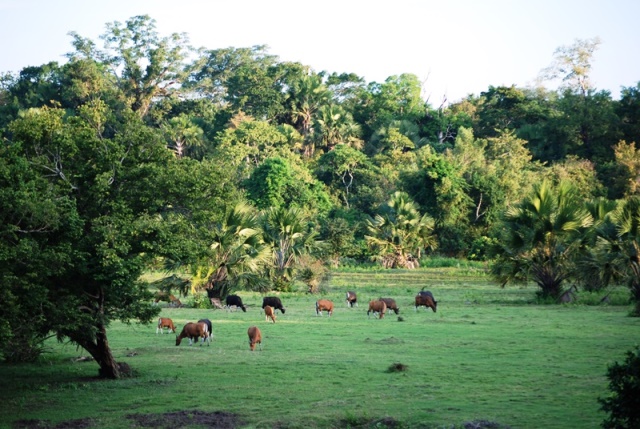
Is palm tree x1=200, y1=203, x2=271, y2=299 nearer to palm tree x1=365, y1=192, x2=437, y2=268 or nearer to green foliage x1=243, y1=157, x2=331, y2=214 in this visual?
palm tree x1=365, y1=192, x2=437, y2=268

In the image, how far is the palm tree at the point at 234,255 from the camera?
108ft

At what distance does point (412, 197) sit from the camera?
60.6 m

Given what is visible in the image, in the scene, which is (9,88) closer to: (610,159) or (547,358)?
(610,159)

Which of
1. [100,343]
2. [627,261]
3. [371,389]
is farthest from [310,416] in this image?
[627,261]

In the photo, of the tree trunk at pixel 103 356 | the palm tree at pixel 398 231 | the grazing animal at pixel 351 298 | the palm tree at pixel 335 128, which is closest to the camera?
the tree trunk at pixel 103 356

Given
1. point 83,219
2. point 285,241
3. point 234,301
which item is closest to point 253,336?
point 83,219

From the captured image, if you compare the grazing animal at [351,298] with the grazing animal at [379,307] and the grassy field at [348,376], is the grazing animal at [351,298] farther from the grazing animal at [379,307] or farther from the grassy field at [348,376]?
the grassy field at [348,376]

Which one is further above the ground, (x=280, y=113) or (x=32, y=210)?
(x=280, y=113)

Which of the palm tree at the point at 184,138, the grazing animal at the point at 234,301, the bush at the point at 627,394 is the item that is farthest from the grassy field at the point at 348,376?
the palm tree at the point at 184,138

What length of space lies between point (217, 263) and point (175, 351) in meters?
11.6

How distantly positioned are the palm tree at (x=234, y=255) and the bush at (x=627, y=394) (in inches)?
912

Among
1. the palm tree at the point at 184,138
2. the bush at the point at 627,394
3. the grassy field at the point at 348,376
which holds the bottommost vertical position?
the grassy field at the point at 348,376

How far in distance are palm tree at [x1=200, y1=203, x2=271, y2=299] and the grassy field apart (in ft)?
15.7

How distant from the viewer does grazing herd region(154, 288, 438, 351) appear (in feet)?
72.6
